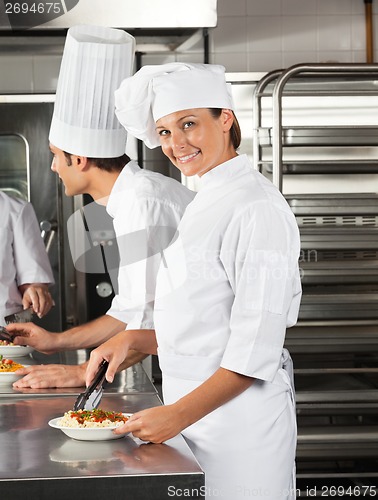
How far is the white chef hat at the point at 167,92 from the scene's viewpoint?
1995 mm

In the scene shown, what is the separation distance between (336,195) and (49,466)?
2805 millimetres

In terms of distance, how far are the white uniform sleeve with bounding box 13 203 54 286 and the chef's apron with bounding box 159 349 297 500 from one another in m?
1.70

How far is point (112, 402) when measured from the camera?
2154mm

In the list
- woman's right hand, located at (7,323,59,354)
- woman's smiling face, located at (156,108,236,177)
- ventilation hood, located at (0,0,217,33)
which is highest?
ventilation hood, located at (0,0,217,33)

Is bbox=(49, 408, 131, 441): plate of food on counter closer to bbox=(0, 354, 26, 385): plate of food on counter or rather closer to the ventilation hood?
bbox=(0, 354, 26, 385): plate of food on counter

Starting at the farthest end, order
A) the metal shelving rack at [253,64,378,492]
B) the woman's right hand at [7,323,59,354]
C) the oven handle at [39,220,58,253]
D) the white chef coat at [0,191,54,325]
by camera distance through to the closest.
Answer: the oven handle at [39,220,58,253] → the metal shelving rack at [253,64,378,492] → the white chef coat at [0,191,54,325] → the woman's right hand at [7,323,59,354]

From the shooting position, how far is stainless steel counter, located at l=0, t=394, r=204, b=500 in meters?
1.45

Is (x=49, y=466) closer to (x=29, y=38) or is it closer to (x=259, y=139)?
(x=259, y=139)

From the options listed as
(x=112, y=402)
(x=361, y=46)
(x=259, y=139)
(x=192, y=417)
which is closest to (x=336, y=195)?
(x=259, y=139)

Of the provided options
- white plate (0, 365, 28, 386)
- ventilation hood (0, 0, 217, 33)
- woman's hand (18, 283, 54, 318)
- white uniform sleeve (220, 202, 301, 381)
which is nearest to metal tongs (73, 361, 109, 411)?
white uniform sleeve (220, 202, 301, 381)

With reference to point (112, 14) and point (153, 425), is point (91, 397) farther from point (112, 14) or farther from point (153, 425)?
point (112, 14)

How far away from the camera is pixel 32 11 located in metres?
3.20

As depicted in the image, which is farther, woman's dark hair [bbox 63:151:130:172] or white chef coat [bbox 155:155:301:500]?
woman's dark hair [bbox 63:151:130:172]

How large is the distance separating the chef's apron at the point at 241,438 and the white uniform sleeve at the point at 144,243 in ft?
1.39
